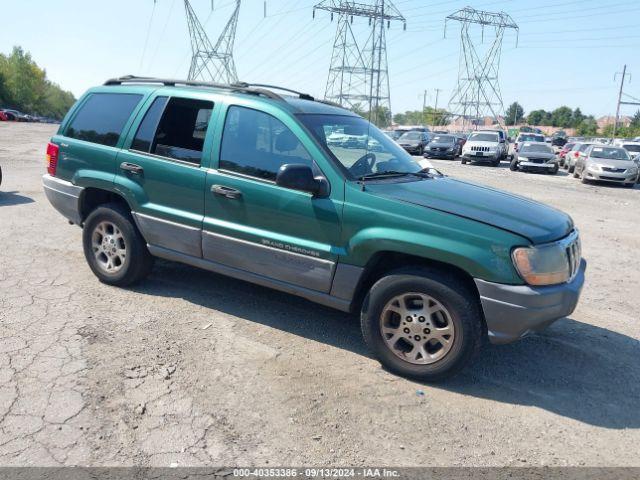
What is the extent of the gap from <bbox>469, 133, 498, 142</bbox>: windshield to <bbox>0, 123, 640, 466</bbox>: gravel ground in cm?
2204

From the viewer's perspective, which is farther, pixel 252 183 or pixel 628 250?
pixel 628 250

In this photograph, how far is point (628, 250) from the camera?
8.17 m

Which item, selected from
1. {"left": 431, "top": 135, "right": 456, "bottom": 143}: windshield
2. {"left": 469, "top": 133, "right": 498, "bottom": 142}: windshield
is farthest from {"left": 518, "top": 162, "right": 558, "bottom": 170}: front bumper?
{"left": 431, "top": 135, "right": 456, "bottom": 143}: windshield

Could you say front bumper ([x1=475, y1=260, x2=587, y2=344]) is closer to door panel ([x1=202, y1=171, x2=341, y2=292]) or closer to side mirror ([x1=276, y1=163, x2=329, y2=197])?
door panel ([x1=202, y1=171, x2=341, y2=292])

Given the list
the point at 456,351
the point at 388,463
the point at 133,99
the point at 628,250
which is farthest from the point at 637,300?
the point at 133,99

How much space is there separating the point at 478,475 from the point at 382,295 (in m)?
1.33

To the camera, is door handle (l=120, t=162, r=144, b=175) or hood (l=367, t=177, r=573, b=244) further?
door handle (l=120, t=162, r=144, b=175)

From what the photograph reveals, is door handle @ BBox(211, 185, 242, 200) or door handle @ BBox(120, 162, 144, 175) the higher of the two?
door handle @ BBox(120, 162, 144, 175)

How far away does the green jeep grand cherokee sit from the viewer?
3.53m

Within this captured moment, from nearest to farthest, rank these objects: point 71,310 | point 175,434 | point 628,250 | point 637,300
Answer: point 175,434 → point 71,310 → point 637,300 → point 628,250

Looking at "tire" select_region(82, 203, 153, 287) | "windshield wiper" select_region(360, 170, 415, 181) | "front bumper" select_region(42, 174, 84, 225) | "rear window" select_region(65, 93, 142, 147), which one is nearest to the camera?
"windshield wiper" select_region(360, 170, 415, 181)

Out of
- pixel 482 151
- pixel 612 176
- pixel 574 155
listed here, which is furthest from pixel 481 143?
pixel 612 176

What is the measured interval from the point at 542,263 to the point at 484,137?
24931 millimetres

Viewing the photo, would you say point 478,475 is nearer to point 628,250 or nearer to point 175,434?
point 175,434
